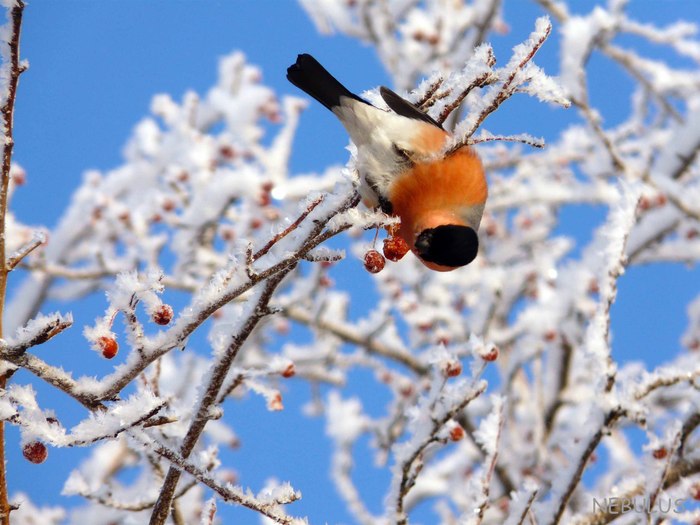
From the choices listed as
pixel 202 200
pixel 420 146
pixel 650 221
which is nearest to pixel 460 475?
pixel 650 221

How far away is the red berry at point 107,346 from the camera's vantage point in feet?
4.23

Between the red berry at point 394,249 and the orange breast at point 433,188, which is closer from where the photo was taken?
the red berry at point 394,249

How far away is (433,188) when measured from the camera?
236cm

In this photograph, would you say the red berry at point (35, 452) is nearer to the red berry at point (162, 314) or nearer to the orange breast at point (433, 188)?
the red berry at point (162, 314)

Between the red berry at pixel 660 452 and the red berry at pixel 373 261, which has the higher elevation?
the red berry at pixel 373 261

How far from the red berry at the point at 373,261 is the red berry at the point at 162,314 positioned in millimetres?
550

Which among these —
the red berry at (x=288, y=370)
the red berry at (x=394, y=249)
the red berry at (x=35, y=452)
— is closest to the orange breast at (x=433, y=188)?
the red berry at (x=394, y=249)

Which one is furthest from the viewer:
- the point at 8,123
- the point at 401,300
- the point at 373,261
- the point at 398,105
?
the point at 401,300

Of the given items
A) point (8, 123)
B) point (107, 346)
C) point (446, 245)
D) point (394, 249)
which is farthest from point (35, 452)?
point (446, 245)

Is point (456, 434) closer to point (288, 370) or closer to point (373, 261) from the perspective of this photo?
point (288, 370)

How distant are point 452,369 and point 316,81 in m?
1.26

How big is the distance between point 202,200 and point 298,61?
2189 millimetres

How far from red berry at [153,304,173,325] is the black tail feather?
1389 mm

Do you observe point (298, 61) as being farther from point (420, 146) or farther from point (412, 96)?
point (412, 96)
